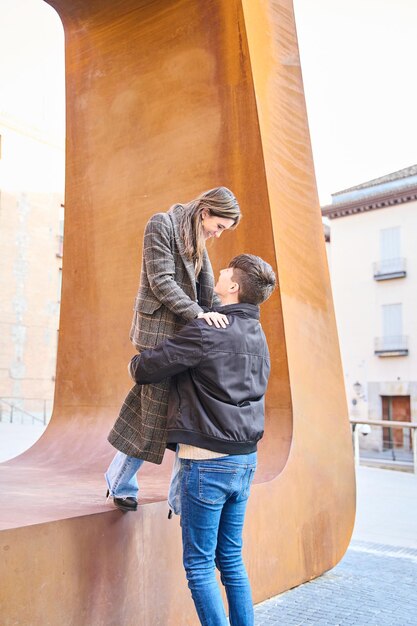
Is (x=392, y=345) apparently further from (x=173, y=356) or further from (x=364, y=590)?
(x=173, y=356)

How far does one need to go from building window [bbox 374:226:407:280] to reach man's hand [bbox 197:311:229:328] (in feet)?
93.9

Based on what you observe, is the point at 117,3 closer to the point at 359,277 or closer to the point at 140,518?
the point at 140,518

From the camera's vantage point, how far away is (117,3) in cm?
539

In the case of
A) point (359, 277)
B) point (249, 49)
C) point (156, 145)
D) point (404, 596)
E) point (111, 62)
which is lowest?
point (404, 596)

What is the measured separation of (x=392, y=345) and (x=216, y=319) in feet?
93.6

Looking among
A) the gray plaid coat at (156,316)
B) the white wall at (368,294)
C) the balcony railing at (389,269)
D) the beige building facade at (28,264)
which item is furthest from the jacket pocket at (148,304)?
the balcony railing at (389,269)

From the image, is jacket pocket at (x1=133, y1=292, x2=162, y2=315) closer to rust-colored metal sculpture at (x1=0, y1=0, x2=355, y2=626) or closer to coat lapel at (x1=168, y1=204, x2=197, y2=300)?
coat lapel at (x1=168, y1=204, x2=197, y2=300)

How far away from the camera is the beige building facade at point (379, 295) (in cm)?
2931

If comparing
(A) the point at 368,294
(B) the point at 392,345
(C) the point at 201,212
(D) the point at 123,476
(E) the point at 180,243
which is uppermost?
(A) the point at 368,294

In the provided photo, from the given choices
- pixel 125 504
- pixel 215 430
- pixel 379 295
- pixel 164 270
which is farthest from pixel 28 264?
pixel 215 430

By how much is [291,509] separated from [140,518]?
1404 millimetres

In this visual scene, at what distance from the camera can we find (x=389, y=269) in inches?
1201

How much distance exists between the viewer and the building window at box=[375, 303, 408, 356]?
29.6m

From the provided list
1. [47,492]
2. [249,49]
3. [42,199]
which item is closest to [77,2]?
[249,49]
